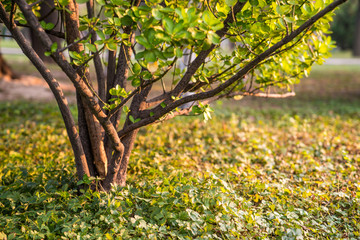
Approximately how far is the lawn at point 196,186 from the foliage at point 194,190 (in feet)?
0.04

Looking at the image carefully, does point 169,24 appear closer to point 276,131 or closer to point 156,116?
point 156,116

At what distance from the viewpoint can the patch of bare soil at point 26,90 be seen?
8258 mm

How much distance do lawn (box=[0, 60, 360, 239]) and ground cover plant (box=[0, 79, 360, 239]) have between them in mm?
11

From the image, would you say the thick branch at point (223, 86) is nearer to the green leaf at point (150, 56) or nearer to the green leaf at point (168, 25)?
the green leaf at point (150, 56)

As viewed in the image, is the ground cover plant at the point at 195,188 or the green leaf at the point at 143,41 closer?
the green leaf at the point at 143,41

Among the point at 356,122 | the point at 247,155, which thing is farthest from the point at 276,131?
the point at 356,122

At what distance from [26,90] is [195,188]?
7.50m

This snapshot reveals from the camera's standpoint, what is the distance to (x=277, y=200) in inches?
118

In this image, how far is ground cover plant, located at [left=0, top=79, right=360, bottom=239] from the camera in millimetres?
2494

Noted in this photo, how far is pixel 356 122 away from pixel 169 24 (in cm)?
597

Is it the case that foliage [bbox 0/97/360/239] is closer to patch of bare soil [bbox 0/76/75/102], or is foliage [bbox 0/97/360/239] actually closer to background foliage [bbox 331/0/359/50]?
patch of bare soil [bbox 0/76/75/102]

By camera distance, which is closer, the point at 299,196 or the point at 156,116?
the point at 156,116

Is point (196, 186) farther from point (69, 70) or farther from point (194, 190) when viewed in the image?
point (69, 70)

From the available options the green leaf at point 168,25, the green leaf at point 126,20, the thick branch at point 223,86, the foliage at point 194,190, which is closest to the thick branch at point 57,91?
the foliage at point 194,190
